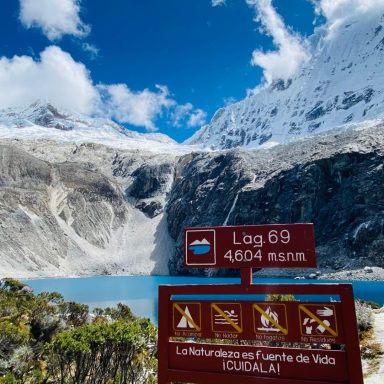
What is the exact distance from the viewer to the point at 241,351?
7.79 m

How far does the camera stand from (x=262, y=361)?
7609 mm

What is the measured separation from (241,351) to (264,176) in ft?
451

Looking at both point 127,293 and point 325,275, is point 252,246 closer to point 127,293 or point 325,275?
point 127,293

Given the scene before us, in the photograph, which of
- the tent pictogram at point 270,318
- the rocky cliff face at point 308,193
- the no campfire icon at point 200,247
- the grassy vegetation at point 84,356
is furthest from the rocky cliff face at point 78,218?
the tent pictogram at point 270,318

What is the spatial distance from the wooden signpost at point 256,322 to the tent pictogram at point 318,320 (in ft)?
0.06

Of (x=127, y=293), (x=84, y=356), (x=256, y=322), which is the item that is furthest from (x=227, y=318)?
(x=127, y=293)

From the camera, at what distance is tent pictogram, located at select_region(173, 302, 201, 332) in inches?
329

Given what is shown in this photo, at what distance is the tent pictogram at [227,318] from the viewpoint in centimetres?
801

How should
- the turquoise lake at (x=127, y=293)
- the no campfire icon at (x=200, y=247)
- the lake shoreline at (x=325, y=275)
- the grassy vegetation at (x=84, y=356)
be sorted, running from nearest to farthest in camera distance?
the no campfire icon at (x=200, y=247)
the grassy vegetation at (x=84, y=356)
the turquoise lake at (x=127, y=293)
the lake shoreline at (x=325, y=275)

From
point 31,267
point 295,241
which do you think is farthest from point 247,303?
point 31,267

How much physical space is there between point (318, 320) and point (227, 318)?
5.74 feet

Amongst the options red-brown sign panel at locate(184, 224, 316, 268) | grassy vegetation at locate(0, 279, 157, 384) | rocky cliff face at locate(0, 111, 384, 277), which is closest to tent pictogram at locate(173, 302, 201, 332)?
red-brown sign panel at locate(184, 224, 316, 268)

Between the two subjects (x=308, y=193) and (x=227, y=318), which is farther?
(x=308, y=193)

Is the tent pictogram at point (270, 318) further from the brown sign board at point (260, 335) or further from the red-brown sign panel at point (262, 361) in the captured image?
the red-brown sign panel at point (262, 361)
